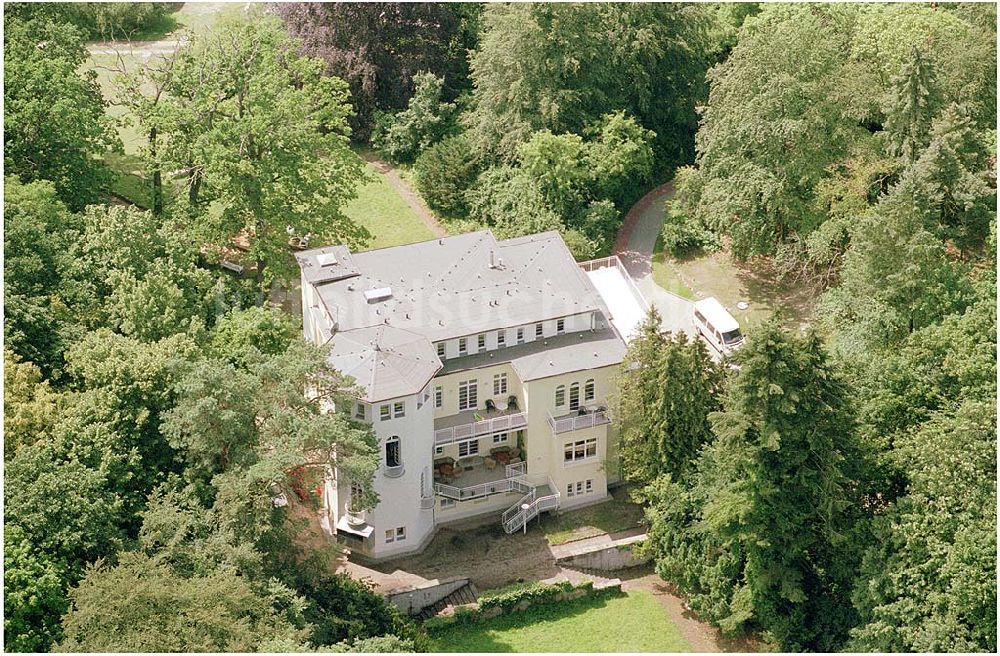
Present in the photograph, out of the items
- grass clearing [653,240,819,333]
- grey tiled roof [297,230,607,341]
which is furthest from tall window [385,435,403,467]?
grass clearing [653,240,819,333]

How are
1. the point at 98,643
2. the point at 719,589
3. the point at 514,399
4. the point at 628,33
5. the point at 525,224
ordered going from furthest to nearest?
1. the point at 628,33
2. the point at 525,224
3. the point at 514,399
4. the point at 719,589
5. the point at 98,643

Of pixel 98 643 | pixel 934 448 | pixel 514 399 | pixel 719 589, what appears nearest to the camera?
pixel 98 643

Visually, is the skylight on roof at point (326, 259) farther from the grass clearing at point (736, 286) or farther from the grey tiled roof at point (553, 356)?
the grass clearing at point (736, 286)

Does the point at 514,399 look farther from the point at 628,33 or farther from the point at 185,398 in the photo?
the point at 628,33

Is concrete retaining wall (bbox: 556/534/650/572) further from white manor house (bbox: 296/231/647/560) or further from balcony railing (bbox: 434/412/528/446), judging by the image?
balcony railing (bbox: 434/412/528/446)

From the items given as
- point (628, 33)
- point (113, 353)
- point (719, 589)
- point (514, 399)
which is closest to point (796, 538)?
point (719, 589)

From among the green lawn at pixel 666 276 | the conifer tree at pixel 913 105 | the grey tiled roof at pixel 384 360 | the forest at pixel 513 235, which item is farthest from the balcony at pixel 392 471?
the conifer tree at pixel 913 105

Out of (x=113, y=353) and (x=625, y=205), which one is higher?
(x=625, y=205)
